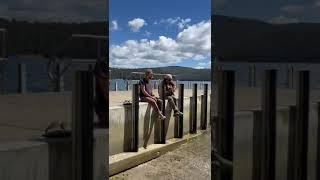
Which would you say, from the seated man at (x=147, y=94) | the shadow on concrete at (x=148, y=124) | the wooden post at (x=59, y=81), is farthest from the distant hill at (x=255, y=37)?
the shadow on concrete at (x=148, y=124)

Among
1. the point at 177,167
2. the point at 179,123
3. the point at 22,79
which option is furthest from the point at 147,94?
the point at 22,79

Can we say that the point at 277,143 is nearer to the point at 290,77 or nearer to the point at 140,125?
the point at 290,77

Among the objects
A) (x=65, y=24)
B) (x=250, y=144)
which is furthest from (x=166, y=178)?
(x=65, y=24)

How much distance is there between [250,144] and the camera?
3516mm

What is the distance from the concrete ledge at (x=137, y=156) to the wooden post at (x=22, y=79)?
4.26m

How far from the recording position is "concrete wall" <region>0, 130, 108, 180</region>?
2.59 metres

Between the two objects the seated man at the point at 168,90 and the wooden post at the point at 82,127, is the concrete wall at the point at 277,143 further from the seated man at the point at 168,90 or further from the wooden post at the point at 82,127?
the seated man at the point at 168,90

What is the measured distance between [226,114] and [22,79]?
1476 mm

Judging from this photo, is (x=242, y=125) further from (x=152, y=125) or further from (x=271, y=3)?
(x=152, y=125)

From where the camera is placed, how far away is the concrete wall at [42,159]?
2.59m

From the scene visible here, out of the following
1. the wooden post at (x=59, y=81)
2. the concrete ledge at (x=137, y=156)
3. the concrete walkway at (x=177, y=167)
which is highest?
the wooden post at (x=59, y=81)

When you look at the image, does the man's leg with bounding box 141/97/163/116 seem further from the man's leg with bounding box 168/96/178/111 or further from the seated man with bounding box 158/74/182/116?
the man's leg with bounding box 168/96/178/111

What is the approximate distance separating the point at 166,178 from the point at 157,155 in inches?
35.6

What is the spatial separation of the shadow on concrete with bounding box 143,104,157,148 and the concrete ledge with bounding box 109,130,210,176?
150 mm
